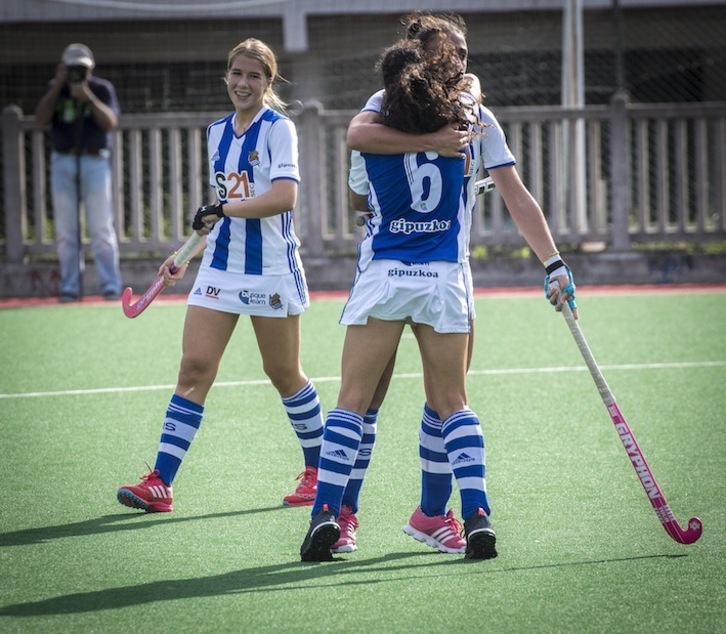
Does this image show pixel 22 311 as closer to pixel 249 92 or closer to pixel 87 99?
pixel 87 99

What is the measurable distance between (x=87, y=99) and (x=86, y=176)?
A: 75cm

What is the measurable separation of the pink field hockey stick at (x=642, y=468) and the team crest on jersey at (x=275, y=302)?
131 cm

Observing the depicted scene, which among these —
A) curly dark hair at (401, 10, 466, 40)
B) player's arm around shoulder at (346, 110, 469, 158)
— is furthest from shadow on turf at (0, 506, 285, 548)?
curly dark hair at (401, 10, 466, 40)

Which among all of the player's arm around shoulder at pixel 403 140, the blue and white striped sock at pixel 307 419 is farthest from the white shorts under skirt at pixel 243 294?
the player's arm around shoulder at pixel 403 140

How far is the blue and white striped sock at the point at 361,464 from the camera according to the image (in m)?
4.89

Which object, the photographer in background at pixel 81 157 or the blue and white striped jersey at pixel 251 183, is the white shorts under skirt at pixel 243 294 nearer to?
the blue and white striped jersey at pixel 251 183

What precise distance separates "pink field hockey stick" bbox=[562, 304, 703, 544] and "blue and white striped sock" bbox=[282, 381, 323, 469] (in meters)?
1.38

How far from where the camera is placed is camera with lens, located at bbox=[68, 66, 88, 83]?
12.2m

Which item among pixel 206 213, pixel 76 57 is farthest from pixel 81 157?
pixel 206 213

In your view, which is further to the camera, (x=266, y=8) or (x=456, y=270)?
(x=266, y=8)

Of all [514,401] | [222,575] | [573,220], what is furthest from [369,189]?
[573,220]

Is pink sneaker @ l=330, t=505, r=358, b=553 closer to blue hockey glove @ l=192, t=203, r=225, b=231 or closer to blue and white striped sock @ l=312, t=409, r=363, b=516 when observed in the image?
blue and white striped sock @ l=312, t=409, r=363, b=516

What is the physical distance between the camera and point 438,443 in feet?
15.8

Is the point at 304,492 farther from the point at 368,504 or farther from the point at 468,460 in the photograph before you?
the point at 468,460
